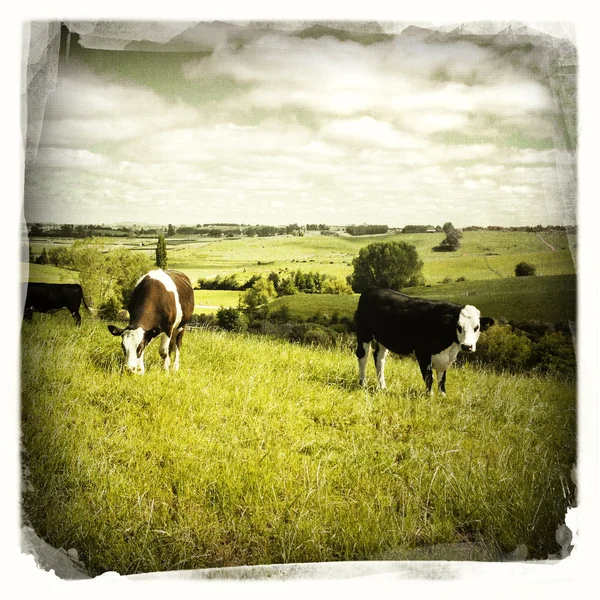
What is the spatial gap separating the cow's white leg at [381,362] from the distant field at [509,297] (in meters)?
0.24

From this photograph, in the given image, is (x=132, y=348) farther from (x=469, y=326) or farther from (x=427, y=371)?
(x=469, y=326)

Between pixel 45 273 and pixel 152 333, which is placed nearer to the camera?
pixel 45 273

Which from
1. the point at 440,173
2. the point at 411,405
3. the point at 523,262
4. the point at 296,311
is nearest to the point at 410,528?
the point at 411,405

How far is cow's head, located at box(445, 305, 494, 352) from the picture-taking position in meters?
2.84

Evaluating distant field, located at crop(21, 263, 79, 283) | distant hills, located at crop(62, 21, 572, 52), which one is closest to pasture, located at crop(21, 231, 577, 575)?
distant field, located at crop(21, 263, 79, 283)

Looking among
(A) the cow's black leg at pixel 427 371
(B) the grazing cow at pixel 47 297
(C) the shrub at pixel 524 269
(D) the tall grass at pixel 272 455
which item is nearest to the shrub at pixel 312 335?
(D) the tall grass at pixel 272 455

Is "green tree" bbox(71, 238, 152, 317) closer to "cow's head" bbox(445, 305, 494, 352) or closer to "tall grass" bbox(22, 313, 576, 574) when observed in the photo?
"tall grass" bbox(22, 313, 576, 574)

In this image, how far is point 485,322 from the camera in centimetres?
284

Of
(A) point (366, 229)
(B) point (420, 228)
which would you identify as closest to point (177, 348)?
(A) point (366, 229)

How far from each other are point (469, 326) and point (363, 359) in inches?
19.7

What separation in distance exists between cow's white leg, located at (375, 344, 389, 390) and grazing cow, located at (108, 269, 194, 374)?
2.89 ft

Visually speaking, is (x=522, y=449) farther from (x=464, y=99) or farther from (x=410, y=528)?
(x=464, y=99)

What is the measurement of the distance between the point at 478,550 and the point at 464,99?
6.34 ft

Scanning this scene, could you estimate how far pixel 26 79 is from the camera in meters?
2.77
